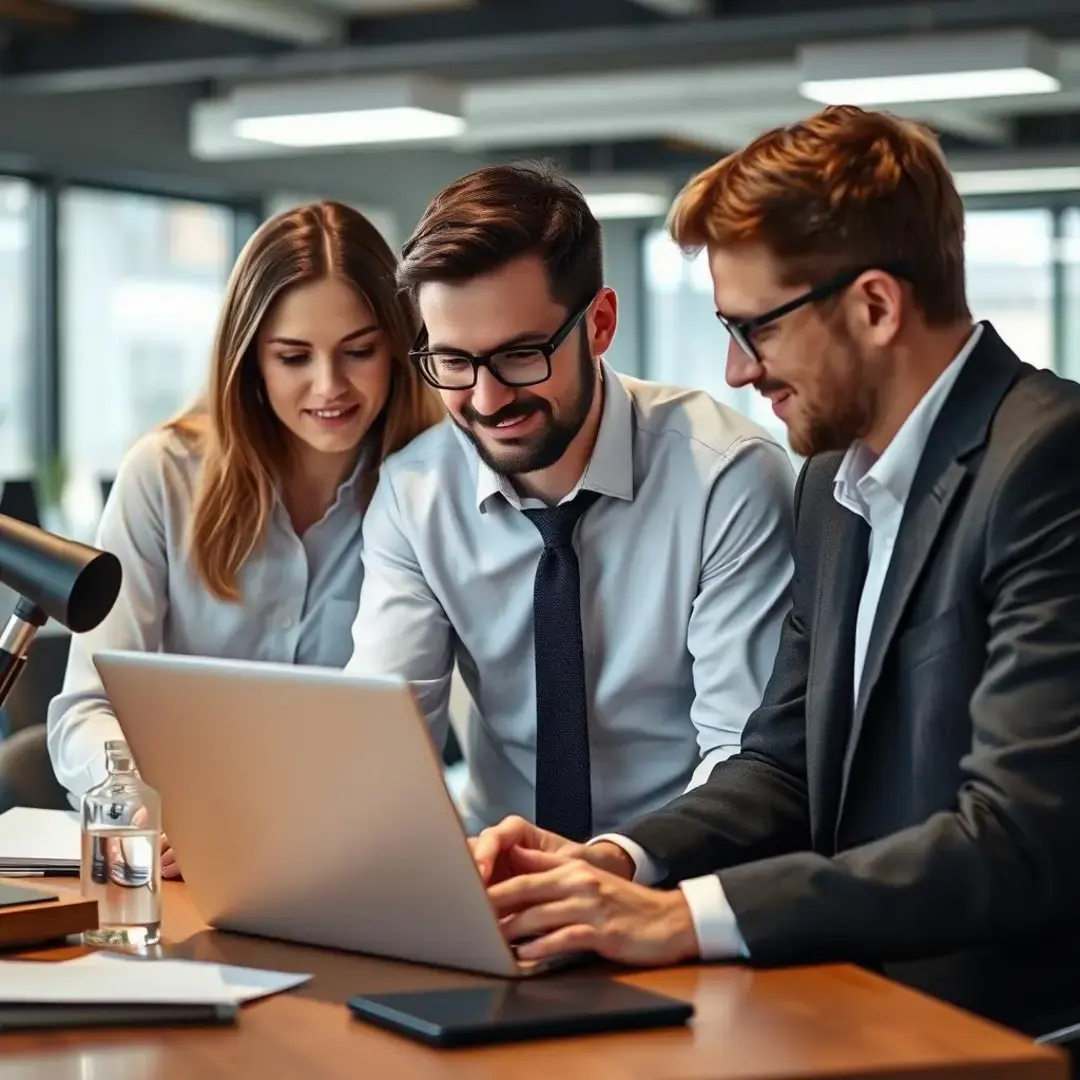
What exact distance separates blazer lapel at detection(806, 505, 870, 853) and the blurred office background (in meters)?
3.04

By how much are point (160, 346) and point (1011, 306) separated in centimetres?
548

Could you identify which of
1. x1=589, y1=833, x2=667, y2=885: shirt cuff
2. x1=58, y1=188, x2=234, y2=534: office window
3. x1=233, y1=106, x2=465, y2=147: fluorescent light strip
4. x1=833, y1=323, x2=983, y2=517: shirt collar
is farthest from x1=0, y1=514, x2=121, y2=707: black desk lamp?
x1=58, y1=188, x2=234, y2=534: office window

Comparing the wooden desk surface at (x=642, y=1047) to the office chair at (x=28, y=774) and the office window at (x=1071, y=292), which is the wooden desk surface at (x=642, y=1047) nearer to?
the office chair at (x=28, y=774)

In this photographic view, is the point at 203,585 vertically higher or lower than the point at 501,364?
lower

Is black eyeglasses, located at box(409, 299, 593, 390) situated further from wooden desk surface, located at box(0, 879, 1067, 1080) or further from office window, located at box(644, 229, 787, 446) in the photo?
office window, located at box(644, 229, 787, 446)

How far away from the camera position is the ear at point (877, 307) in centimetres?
184

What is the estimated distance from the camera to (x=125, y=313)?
9500mm

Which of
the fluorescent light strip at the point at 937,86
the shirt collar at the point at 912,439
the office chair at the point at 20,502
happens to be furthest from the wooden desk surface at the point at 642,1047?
the fluorescent light strip at the point at 937,86

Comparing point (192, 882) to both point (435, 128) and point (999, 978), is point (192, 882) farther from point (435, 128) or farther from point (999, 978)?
point (435, 128)

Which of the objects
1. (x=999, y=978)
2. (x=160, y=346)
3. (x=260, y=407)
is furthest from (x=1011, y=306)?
(x=999, y=978)

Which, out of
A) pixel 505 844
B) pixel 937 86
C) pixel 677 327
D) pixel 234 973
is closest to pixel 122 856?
pixel 234 973

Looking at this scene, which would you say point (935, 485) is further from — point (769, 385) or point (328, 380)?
point (328, 380)

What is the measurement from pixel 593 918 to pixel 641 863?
0.77 ft

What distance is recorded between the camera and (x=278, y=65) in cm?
769
